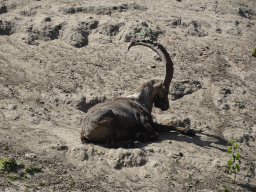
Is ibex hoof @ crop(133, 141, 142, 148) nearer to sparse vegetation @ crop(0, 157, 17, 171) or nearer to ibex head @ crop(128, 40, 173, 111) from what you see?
ibex head @ crop(128, 40, 173, 111)

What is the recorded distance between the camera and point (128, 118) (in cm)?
555

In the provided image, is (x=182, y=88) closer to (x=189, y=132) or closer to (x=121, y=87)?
(x=121, y=87)

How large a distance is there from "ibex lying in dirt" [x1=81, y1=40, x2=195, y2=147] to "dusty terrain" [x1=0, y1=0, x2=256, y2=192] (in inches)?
12.8

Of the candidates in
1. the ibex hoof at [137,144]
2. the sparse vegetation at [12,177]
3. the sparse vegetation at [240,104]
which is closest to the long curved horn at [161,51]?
the ibex hoof at [137,144]

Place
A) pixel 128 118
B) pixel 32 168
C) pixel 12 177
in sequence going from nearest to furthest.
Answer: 1. pixel 12 177
2. pixel 32 168
3. pixel 128 118

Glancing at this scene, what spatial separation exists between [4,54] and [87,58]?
2759 mm

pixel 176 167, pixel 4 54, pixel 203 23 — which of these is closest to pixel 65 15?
pixel 4 54

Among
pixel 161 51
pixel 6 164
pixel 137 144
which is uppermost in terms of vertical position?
pixel 161 51

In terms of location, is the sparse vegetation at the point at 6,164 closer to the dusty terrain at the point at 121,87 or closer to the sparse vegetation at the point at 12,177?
the dusty terrain at the point at 121,87

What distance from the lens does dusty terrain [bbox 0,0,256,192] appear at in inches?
167

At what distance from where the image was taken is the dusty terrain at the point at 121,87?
13.9 feet

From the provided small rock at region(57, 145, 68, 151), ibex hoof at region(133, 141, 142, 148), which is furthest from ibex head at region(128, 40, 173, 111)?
small rock at region(57, 145, 68, 151)

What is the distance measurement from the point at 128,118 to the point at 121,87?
257 centimetres

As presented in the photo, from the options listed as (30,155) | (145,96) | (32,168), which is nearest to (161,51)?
(145,96)
